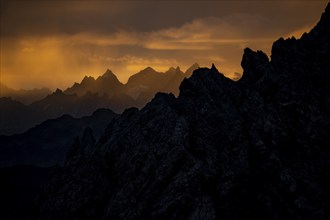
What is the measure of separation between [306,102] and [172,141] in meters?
20.8

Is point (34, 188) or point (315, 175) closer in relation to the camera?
point (315, 175)

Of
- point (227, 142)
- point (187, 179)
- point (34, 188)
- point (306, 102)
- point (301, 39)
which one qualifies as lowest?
point (34, 188)

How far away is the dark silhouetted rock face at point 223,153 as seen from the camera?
43250mm

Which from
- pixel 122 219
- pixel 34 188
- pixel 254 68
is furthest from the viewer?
pixel 34 188

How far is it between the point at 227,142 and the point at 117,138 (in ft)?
58.2

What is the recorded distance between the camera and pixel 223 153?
159 ft

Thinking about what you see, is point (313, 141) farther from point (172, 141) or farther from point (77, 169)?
point (77, 169)

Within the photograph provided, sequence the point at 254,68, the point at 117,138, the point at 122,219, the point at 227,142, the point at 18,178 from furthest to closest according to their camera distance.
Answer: the point at 18,178
the point at 254,68
the point at 117,138
the point at 227,142
the point at 122,219

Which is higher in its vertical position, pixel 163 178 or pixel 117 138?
pixel 117 138

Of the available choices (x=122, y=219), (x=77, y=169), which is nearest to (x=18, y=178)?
(x=77, y=169)

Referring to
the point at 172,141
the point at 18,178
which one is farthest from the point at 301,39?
the point at 18,178

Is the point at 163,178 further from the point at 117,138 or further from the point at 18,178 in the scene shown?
the point at 18,178

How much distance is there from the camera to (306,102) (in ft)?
169

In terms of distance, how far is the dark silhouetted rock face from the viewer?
43250 mm
